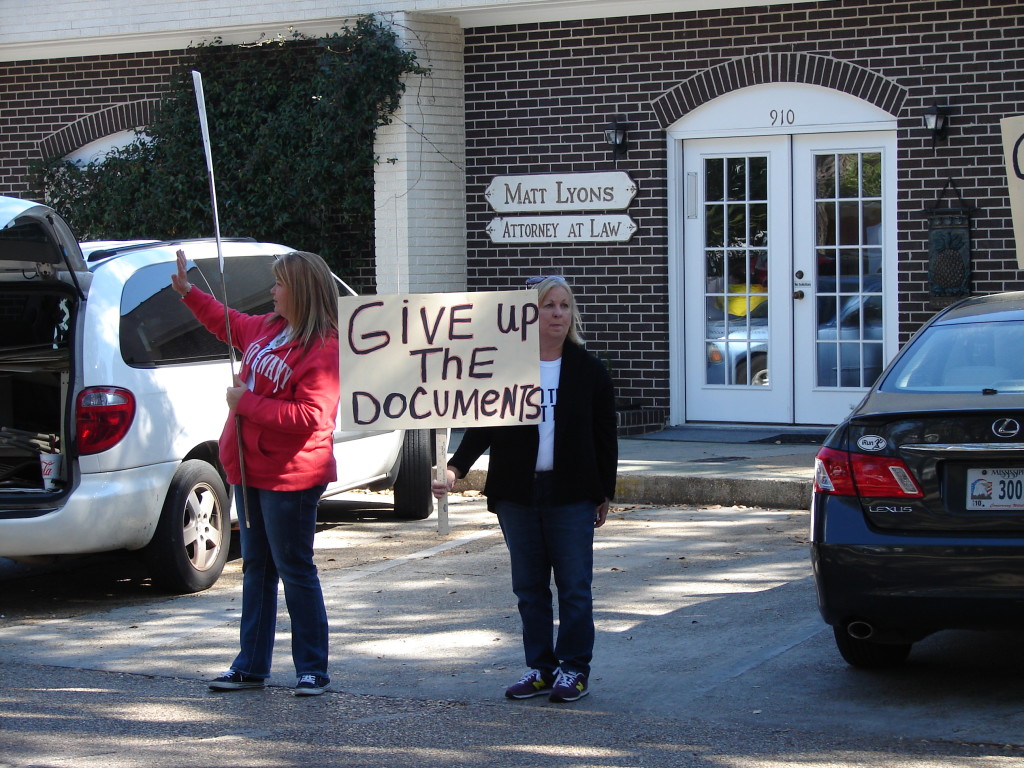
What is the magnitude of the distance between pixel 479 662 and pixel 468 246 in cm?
811

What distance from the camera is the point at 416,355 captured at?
572cm

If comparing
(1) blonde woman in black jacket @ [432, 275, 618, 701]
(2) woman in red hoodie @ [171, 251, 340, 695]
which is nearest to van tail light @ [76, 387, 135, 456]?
(2) woman in red hoodie @ [171, 251, 340, 695]

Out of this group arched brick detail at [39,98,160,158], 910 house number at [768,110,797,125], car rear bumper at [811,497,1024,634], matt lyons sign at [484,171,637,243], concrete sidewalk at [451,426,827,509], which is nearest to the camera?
car rear bumper at [811,497,1024,634]

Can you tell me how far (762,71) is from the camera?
1248 centimetres

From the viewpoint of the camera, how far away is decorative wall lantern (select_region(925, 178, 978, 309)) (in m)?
11.8

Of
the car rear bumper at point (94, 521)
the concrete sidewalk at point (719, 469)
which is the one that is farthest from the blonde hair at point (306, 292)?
the concrete sidewalk at point (719, 469)

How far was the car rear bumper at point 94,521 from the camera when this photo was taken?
7004 millimetres

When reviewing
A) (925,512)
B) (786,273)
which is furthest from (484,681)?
(786,273)

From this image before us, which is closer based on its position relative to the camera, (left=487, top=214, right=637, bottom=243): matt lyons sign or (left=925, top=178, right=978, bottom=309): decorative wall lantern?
(left=925, top=178, right=978, bottom=309): decorative wall lantern

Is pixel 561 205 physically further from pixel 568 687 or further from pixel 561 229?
pixel 568 687

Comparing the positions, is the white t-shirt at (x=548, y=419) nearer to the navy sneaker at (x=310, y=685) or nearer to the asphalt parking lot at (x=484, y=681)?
the asphalt parking lot at (x=484, y=681)

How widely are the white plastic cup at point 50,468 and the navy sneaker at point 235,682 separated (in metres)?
1.90

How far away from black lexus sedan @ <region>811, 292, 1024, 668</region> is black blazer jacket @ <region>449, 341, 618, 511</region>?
81 centimetres

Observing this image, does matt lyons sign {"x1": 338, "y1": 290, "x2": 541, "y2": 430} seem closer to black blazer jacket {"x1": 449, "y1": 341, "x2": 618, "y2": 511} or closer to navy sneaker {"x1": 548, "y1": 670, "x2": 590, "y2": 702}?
black blazer jacket {"x1": 449, "y1": 341, "x2": 618, "y2": 511}
